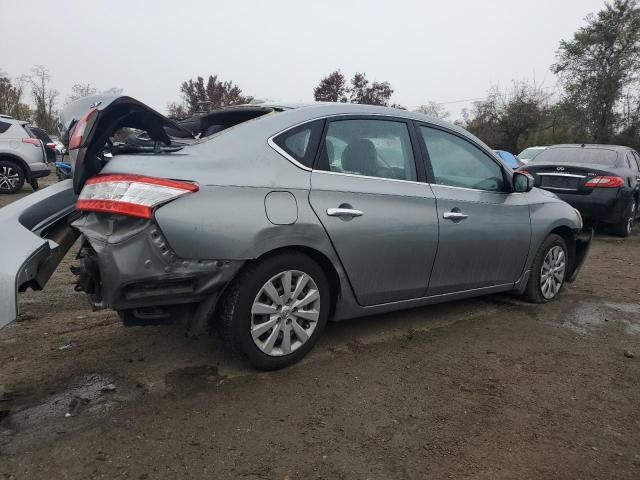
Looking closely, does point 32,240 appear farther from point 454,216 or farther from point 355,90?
point 355,90

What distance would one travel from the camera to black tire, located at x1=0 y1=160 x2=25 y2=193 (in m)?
12.6

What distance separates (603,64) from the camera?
29797mm

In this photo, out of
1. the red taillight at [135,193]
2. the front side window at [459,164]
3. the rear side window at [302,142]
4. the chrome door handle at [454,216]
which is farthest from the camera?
the front side window at [459,164]

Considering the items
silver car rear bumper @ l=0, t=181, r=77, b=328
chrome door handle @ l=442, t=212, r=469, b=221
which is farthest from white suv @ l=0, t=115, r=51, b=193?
chrome door handle @ l=442, t=212, r=469, b=221

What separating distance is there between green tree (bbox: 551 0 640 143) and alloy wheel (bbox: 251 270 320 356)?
31.2m

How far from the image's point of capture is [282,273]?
312 centimetres

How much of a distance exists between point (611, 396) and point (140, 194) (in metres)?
2.97

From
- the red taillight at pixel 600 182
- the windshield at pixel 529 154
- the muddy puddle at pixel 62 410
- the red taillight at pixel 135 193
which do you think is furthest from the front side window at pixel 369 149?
the windshield at pixel 529 154

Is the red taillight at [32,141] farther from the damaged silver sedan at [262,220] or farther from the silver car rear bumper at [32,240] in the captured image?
the silver car rear bumper at [32,240]

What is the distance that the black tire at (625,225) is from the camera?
884 centimetres

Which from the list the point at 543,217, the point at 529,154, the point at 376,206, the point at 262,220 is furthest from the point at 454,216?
the point at 529,154

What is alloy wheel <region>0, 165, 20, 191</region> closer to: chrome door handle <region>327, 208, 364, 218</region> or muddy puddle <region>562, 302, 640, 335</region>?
chrome door handle <region>327, 208, 364, 218</region>

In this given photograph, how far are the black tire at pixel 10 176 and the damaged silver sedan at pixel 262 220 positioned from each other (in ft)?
35.2

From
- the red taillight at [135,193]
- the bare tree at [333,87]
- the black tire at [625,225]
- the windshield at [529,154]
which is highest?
the bare tree at [333,87]
